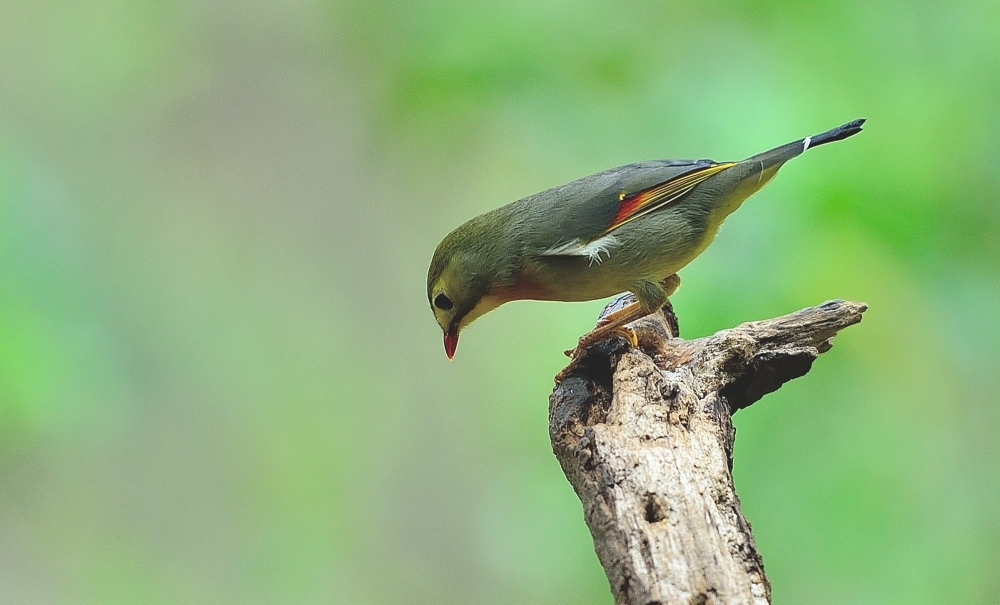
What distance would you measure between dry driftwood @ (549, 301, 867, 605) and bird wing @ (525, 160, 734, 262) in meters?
0.38

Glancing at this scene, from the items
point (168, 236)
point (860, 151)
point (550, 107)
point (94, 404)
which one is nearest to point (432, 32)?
point (550, 107)

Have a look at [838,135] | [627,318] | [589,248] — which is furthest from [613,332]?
[838,135]

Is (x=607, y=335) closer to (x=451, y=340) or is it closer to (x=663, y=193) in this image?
(x=663, y=193)

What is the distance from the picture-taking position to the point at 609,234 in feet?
10.9

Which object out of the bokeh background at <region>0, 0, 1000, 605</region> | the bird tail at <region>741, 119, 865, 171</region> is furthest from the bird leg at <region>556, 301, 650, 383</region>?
the bird tail at <region>741, 119, 865, 171</region>

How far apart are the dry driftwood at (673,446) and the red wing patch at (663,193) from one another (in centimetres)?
45

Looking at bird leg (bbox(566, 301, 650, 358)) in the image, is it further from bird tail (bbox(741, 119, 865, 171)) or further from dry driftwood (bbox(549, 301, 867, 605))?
bird tail (bbox(741, 119, 865, 171))

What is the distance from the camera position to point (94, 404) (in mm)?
4078

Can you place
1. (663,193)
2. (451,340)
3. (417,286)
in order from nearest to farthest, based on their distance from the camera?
(663,193)
(451,340)
(417,286)

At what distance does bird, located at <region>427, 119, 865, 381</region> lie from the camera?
10.8 feet

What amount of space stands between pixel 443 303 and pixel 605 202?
766 millimetres

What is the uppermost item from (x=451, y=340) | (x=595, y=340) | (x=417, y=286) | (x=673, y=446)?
(x=417, y=286)

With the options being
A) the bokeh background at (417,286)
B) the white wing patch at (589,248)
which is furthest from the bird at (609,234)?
the bokeh background at (417,286)

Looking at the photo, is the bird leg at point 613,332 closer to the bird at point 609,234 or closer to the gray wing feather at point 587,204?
the bird at point 609,234
